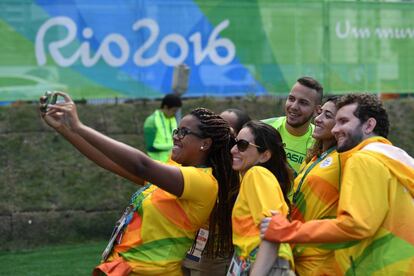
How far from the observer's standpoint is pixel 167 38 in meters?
14.7

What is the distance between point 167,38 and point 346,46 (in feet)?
12.1

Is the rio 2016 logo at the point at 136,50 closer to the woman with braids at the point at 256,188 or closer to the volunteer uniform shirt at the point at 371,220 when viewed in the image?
the woman with braids at the point at 256,188

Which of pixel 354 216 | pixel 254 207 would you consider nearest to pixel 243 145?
pixel 254 207

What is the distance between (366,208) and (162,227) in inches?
50.3

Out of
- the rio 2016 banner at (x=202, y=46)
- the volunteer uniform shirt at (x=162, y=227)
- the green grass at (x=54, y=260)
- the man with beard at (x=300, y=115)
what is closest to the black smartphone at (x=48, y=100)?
the volunteer uniform shirt at (x=162, y=227)

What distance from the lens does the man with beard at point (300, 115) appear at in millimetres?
6457

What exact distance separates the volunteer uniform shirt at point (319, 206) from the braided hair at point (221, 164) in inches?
20.8

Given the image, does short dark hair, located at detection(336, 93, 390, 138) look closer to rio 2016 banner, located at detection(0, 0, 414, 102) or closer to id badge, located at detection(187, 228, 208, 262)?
id badge, located at detection(187, 228, 208, 262)

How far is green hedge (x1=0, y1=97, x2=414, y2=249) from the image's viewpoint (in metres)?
12.4

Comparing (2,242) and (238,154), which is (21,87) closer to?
(2,242)

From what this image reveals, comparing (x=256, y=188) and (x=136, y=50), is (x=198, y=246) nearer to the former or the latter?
(x=256, y=188)

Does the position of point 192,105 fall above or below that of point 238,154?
below

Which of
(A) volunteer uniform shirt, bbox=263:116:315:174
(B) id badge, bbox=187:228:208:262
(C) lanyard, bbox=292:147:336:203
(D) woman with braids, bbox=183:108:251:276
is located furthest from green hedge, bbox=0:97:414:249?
(C) lanyard, bbox=292:147:336:203

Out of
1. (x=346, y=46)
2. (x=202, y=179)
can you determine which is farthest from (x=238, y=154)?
(x=346, y=46)
